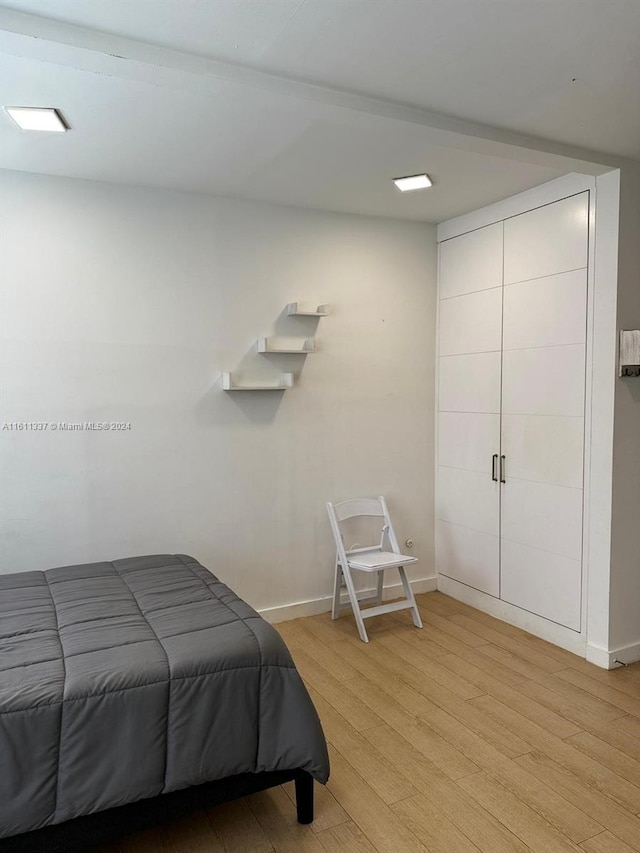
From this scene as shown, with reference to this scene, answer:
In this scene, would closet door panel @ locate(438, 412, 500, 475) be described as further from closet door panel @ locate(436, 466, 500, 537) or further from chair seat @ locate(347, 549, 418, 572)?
chair seat @ locate(347, 549, 418, 572)

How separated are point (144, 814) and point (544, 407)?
2.84 meters

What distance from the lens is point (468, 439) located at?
166 inches

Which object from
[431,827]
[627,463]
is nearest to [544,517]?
[627,463]

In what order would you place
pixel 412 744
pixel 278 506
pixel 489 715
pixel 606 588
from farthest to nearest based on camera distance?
pixel 278 506 < pixel 606 588 < pixel 489 715 < pixel 412 744

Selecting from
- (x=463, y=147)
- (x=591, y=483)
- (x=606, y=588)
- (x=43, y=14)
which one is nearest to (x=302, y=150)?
(x=463, y=147)

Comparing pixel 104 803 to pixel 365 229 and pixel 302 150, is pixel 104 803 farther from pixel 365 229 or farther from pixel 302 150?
pixel 365 229

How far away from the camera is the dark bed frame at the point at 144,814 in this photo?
177 cm

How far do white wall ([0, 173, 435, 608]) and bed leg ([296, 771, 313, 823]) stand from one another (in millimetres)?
1804

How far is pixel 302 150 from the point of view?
2988 millimetres

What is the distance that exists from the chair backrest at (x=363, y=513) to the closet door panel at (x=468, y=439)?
0.61m

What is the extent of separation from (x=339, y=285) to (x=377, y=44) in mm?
2138

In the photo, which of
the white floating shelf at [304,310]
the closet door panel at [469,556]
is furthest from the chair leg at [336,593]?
the white floating shelf at [304,310]

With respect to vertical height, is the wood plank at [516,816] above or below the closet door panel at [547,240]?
below

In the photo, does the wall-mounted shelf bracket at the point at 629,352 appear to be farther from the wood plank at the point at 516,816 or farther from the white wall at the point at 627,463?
the wood plank at the point at 516,816
